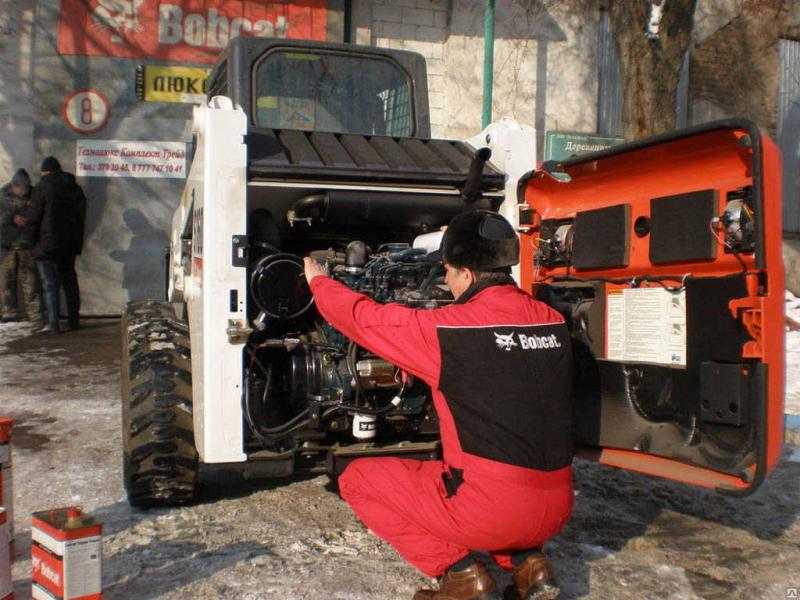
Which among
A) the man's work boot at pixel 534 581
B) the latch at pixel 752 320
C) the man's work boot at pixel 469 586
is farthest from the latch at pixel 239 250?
the latch at pixel 752 320

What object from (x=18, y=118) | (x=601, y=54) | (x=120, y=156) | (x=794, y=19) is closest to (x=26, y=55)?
(x=18, y=118)

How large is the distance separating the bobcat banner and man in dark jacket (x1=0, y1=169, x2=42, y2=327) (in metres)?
2.15

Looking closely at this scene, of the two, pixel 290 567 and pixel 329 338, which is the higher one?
pixel 329 338

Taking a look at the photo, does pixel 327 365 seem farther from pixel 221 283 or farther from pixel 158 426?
pixel 158 426

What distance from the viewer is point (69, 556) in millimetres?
2754

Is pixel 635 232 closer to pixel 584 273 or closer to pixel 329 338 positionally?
pixel 584 273

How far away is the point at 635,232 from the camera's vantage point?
384 cm

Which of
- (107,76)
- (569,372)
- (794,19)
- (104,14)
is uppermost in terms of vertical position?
(794,19)

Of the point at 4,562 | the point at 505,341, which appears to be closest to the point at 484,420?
the point at 505,341

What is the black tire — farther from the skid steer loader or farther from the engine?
the engine

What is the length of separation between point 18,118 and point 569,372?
403 inches

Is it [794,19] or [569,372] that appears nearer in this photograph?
[569,372]

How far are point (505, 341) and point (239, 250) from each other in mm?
1415

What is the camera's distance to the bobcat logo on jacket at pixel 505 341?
121 inches
